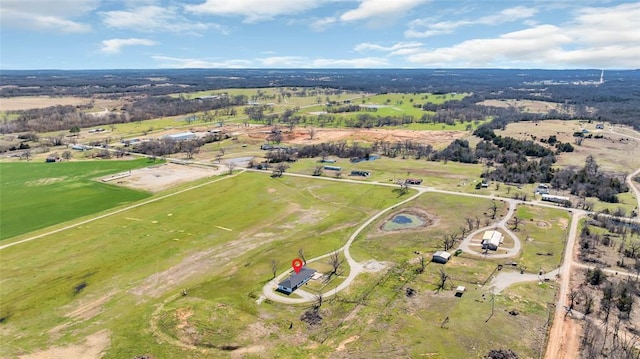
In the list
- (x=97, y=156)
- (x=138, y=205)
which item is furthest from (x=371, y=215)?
(x=97, y=156)

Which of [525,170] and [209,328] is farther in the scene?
[525,170]

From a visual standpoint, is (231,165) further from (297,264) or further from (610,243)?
(610,243)

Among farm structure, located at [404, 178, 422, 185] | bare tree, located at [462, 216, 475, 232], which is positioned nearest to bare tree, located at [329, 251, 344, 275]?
bare tree, located at [462, 216, 475, 232]

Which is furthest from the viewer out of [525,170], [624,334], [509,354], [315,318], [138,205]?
[525,170]

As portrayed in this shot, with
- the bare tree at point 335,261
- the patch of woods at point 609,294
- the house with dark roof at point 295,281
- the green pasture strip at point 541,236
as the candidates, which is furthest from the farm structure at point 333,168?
the patch of woods at point 609,294

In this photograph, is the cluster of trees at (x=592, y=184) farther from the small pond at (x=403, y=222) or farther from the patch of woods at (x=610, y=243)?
the small pond at (x=403, y=222)

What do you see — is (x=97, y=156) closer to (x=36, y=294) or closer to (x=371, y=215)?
(x=36, y=294)

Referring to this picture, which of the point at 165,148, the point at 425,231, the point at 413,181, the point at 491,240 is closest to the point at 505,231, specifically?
the point at 491,240
